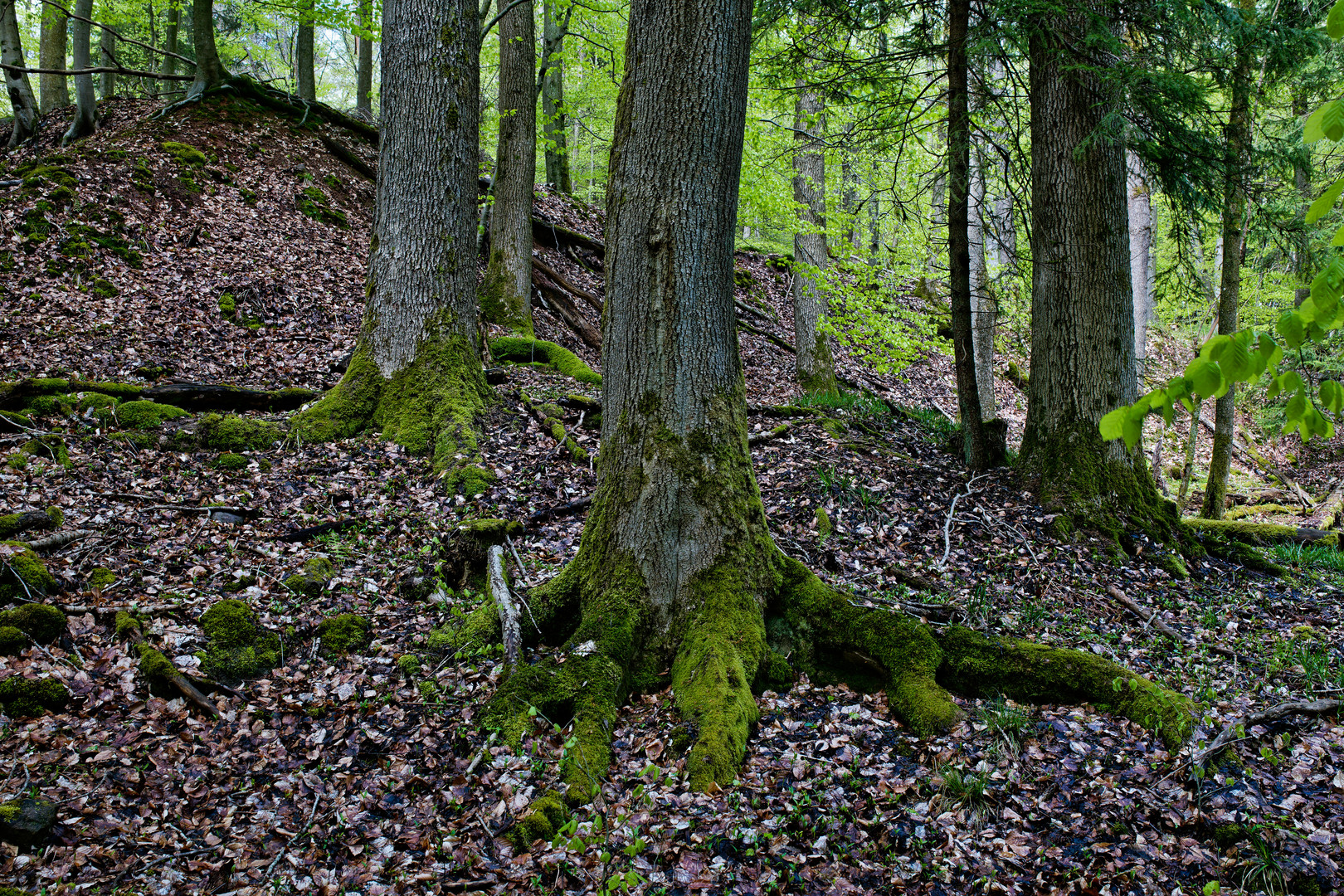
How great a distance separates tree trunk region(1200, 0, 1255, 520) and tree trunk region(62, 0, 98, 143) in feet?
48.1

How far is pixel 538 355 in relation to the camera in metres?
9.45


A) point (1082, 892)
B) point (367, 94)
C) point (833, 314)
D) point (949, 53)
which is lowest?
point (1082, 892)

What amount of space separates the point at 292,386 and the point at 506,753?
5.44 m

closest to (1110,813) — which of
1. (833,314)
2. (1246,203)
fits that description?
(1246,203)

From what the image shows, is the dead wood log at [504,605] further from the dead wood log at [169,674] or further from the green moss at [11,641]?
the green moss at [11,641]

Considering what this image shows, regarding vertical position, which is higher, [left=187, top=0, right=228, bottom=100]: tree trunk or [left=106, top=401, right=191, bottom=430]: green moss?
[left=187, top=0, right=228, bottom=100]: tree trunk

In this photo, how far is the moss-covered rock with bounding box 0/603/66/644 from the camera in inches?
144

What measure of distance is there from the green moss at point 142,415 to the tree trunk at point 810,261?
26.3 feet

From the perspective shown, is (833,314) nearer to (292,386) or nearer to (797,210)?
(797,210)

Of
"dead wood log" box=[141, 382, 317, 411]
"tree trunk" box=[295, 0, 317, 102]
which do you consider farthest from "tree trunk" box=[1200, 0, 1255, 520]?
"tree trunk" box=[295, 0, 317, 102]

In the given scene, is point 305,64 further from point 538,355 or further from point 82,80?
point 538,355

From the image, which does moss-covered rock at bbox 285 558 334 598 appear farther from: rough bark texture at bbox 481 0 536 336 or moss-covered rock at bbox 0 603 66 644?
rough bark texture at bbox 481 0 536 336

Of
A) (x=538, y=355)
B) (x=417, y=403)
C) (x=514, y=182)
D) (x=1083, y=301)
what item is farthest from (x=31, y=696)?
(x=514, y=182)

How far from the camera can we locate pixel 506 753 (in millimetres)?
3342
